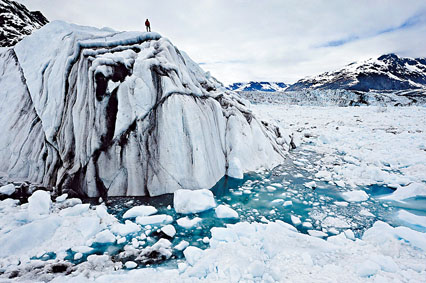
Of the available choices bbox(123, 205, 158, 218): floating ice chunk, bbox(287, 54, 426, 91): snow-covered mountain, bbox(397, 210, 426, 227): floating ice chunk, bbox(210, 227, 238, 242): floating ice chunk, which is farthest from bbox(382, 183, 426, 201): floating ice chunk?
bbox(287, 54, 426, 91): snow-covered mountain

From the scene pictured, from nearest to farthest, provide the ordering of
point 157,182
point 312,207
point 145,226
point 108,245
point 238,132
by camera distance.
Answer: point 108,245, point 145,226, point 312,207, point 157,182, point 238,132

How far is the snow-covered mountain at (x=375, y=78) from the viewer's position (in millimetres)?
107562

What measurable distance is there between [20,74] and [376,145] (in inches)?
494

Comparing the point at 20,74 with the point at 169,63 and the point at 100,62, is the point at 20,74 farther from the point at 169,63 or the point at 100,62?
the point at 169,63

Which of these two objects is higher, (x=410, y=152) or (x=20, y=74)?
(x=20, y=74)

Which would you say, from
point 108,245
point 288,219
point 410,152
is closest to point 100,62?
point 108,245

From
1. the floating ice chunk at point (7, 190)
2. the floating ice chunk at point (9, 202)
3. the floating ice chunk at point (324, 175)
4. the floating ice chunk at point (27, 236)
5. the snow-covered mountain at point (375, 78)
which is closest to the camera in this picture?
the floating ice chunk at point (27, 236)

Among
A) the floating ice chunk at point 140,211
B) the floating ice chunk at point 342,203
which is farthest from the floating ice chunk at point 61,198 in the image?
the floating ice chunk at point 342,203

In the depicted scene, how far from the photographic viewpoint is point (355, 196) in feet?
15.5

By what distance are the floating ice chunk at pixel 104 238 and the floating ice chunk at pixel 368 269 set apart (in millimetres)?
3141

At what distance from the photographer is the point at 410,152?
7.84 m

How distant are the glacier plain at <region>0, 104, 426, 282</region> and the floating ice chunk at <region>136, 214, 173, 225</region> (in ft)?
0.06

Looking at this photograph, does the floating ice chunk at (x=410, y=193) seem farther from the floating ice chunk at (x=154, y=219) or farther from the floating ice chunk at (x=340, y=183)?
the floating ice chunk at (x=154, y=219)

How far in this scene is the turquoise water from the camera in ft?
11.4
